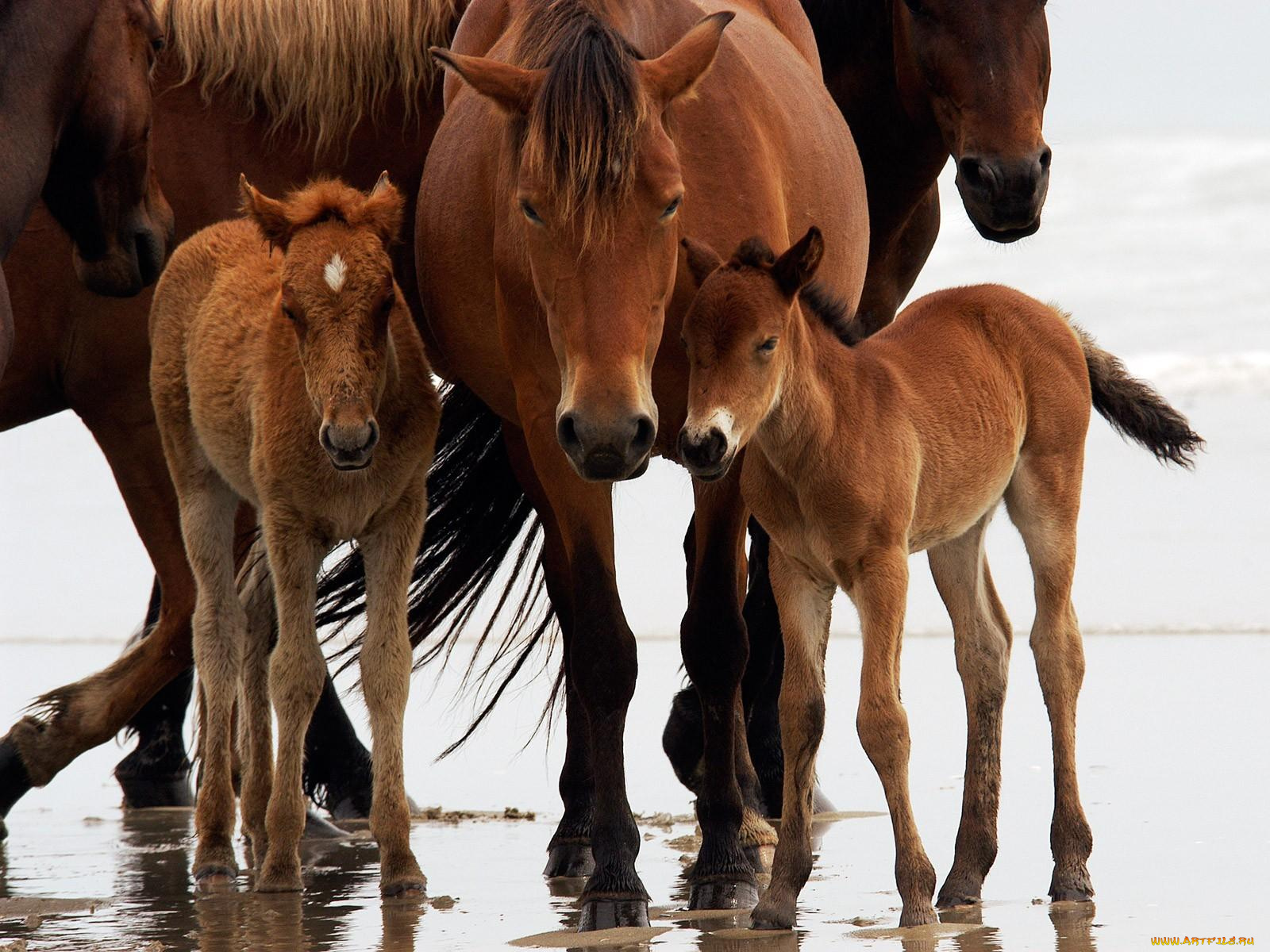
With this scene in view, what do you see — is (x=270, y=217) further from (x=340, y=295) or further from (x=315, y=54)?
(x=315, y=54)

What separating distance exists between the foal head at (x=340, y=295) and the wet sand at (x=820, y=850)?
1174 mm

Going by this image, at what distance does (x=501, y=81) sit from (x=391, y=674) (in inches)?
61.7

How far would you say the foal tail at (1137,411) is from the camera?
518cm

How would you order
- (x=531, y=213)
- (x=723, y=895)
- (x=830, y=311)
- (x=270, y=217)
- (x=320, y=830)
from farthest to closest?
(x=320, y=830)
(x=270, y=217)
(x=723, y=895)
(x=830, y=311)
(x=531, y=213)

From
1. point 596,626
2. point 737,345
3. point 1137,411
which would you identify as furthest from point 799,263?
point 1137,411

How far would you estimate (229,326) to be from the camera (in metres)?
5.37

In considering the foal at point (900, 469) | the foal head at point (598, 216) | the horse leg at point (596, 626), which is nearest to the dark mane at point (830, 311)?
the foal at point (900, 469)

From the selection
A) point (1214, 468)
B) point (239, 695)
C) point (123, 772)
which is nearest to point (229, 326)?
point (239, 695)

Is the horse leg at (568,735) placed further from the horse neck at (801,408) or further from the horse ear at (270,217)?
the horse neck at (801,408)

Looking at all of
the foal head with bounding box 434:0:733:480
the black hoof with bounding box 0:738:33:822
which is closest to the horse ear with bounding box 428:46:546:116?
the foal head with bounding box 434:0:733:480

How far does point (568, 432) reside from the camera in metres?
4.07

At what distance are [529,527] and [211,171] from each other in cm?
172

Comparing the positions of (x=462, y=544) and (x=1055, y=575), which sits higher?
(x=462, y=544)

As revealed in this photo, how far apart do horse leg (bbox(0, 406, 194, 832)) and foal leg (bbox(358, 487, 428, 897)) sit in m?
1.18
